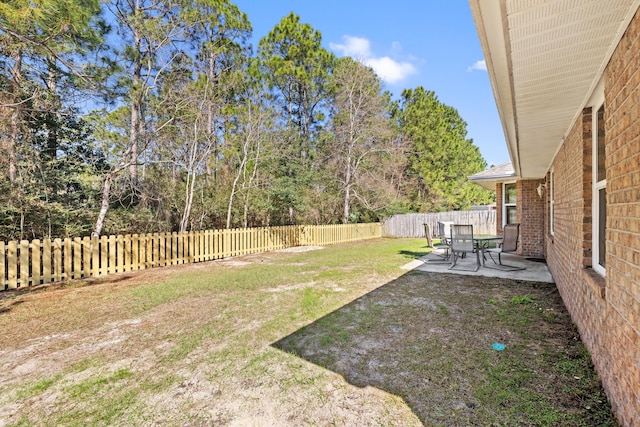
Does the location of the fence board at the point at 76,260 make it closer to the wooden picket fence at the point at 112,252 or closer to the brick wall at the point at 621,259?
the wooden picket fence at the point at 112,252

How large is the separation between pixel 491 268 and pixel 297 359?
20.5ft

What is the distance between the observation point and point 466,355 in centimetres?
292

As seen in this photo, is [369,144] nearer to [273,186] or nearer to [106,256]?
[273,186]

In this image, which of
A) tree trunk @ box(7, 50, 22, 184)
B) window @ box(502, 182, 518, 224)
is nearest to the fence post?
tree trunk @ box(7, 50, 22, 184)

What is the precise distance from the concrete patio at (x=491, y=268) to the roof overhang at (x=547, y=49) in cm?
388

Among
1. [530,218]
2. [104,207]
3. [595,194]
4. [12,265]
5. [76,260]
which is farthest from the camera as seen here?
[530,218]

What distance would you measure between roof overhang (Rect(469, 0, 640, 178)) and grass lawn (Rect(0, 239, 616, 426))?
8.10 ft

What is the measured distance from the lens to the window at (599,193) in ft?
9.04

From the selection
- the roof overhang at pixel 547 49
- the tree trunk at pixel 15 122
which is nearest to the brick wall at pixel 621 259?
the roof overhang at pixel 547 49

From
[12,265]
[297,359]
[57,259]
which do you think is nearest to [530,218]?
[297,359]

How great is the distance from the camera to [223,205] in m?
11.9

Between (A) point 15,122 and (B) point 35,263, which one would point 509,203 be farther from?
(A) point 15,122

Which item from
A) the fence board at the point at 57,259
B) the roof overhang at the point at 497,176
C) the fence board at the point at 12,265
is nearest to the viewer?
the fence board at the point at 12,265

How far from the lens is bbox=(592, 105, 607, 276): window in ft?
9.04
